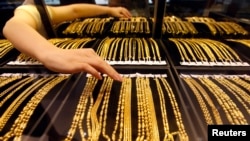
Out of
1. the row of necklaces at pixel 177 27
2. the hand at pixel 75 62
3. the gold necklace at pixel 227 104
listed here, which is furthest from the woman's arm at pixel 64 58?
the row of necklaces at pixel 177 27

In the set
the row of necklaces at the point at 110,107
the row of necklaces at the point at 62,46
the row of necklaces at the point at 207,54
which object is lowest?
the row of necklaces at the point at 62,46

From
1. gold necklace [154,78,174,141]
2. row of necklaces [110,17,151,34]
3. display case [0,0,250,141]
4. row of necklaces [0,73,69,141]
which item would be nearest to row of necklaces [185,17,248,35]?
display case [0,0,250,141]

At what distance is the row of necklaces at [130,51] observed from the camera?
2.41 ft

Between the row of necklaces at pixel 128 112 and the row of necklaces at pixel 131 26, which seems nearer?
the row of necklaces at pixel 128 112

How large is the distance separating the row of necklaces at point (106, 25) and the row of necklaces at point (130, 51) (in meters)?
0.08

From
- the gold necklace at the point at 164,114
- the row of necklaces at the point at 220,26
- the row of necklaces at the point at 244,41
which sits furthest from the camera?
the row of necklaces at the point at 220,26

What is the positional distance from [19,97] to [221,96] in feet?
1.44

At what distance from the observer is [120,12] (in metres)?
0.98

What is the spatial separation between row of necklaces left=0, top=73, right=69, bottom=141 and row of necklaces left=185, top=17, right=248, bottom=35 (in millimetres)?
598

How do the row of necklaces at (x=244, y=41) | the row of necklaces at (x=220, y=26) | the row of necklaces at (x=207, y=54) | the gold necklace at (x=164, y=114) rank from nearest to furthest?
the gold necklace at (x=164, y=114), the row of necklaces at (x=207, y=54), the row of necklaces at (x=244, y=41), the row of necklaces at (x=220, y=26)

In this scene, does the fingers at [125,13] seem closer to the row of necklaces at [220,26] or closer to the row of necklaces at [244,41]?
the row of necklaces at [220,26]

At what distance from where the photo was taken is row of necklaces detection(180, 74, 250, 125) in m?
0.48

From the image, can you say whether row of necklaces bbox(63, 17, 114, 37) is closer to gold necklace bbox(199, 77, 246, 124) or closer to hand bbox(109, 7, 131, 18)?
hand bbox(109, 7, 131, 18)

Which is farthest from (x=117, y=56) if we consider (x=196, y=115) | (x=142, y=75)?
(x=196, y=115)
